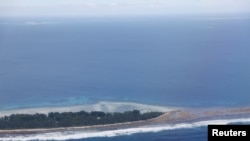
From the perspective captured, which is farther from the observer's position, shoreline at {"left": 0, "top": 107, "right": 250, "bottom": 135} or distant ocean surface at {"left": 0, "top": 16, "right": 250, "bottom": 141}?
distant ocean surface at {"left": 0, "top": 16, "right": 250, "bottom": 141}

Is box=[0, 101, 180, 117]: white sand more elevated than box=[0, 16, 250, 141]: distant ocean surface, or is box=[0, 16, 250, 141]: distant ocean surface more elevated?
box=[0, 16, 250, 141]: distant ocean surface

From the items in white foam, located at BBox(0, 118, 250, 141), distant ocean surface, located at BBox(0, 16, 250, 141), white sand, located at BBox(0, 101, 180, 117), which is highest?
distant ocean surface, located at BBox(0, 16, 250, 141)

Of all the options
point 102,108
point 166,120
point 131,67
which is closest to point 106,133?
point 166,120

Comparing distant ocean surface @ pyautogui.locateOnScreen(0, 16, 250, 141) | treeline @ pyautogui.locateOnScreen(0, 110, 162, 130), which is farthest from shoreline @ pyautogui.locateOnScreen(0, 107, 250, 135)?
distant ocean surface @ pyautogui.locateOnScreen(0, 16, 250, 141)

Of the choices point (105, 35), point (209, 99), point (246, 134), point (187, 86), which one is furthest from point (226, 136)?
point (105, 35)

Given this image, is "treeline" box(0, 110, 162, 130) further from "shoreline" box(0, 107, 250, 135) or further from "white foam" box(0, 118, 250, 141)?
"white foam" box(0, 118, 250, 141)

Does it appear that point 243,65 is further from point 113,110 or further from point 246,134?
point 246,134

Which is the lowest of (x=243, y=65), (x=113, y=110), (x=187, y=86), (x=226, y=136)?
(x=226, y=136)
